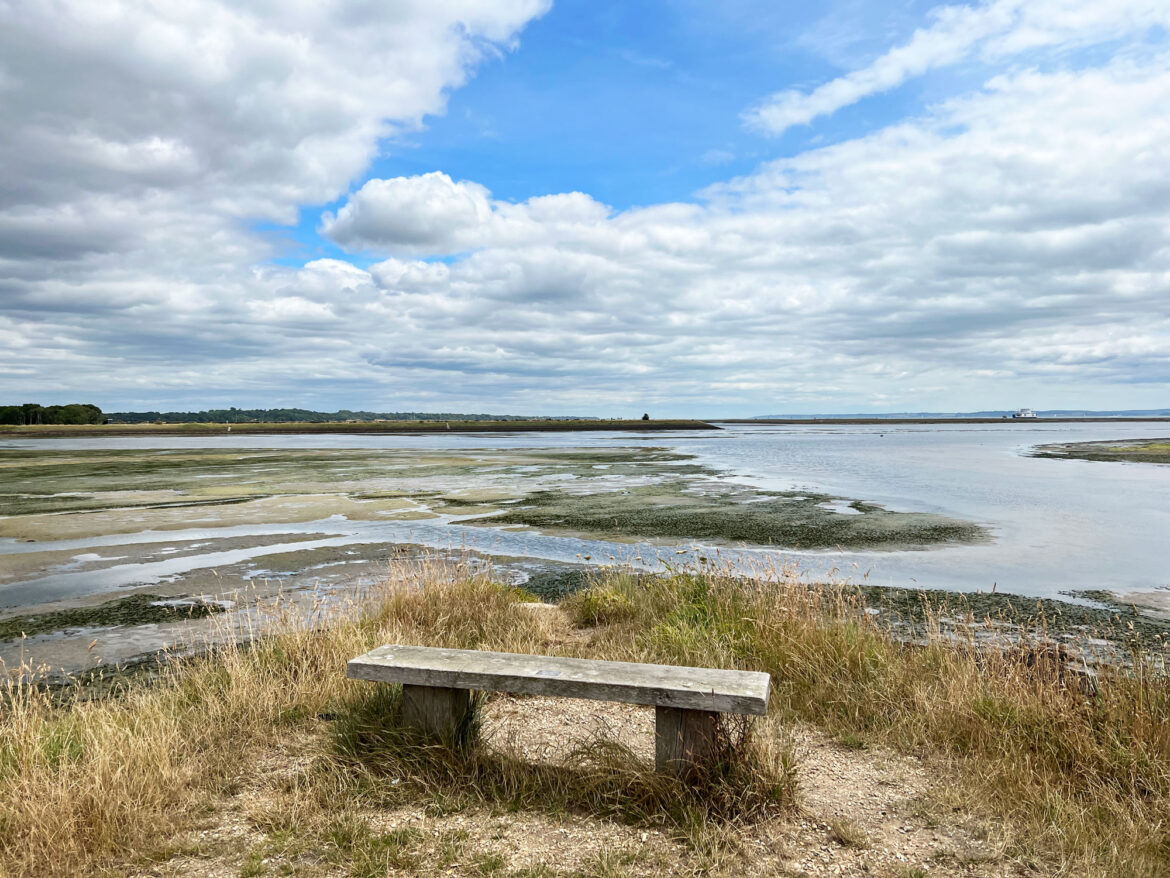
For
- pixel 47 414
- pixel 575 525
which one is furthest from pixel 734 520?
pixel 47 414

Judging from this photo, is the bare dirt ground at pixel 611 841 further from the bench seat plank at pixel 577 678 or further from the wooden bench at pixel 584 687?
the bench seat plank at pixel 577 678

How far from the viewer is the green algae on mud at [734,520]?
54.0 ft

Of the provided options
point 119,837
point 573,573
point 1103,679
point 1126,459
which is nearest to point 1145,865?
point 1103,679

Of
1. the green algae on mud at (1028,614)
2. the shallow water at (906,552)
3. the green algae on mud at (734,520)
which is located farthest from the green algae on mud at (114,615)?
the green algae on mud at (1028,614)

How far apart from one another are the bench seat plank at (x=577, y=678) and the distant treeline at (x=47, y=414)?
148 m

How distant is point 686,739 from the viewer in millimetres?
4379

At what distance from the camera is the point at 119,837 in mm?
3979

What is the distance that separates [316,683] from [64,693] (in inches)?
110

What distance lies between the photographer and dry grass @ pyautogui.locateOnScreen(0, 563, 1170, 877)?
401cm

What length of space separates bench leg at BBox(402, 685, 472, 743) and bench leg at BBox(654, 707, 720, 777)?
132 centimetres

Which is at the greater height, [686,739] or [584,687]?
[584,687]

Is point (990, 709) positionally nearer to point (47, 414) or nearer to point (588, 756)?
point (588, 756)

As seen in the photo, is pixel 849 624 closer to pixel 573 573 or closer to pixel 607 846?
pixel 607 846

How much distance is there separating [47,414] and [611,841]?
156 meters
